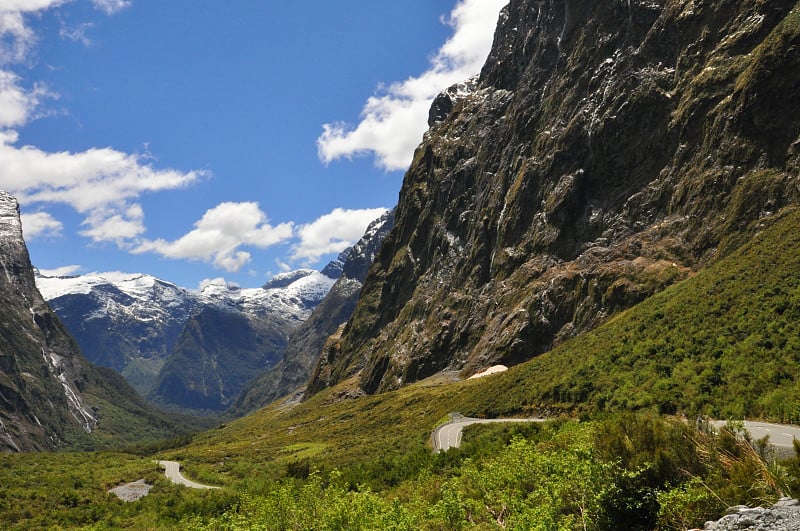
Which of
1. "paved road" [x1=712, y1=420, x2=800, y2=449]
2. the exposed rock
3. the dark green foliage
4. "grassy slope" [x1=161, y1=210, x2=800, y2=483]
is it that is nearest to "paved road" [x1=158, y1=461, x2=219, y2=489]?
"grassy slope" [x1=161, y1=210, x2=800, y2=483]

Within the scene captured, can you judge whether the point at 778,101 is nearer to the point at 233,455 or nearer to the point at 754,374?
the point at 754,374

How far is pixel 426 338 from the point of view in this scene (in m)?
152

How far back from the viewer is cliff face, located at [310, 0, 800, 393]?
85812 millimetres

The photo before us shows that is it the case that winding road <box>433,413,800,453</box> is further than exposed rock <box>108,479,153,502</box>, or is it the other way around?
exposed rock <box>108,479,153,502</box>

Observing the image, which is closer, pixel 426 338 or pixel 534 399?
pixel 534 399

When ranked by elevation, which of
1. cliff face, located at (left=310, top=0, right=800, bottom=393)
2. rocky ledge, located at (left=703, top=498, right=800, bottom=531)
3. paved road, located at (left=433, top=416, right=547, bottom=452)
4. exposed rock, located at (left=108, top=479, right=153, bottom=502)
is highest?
cliff face, located at (left=310, top=0, right=800, bottom=393)

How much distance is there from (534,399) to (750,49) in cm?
7897

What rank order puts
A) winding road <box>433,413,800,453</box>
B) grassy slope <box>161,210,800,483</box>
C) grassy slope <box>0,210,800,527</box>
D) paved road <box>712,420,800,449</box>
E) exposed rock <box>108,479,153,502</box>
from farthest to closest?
exposed rock <box>108,479,153,502</box> → grassy slope <box>0,210,800,527</box> → grassy slope <box>161,210,800,483</box> → paved road <box>712,420,800,449</box> → winding road <box>433,413,800,453</box>

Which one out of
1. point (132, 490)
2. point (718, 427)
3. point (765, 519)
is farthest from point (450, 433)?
point (765, 519)

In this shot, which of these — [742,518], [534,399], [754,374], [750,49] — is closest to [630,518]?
[742,518]

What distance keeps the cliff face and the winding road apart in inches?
1711

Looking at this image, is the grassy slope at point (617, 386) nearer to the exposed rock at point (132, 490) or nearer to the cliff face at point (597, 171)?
the exposed rock at point (132, 490)

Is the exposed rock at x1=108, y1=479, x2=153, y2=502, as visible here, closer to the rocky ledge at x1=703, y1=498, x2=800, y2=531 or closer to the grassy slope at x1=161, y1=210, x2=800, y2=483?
the grassy slope at x1=161, y1=210, x2=800, y2=483

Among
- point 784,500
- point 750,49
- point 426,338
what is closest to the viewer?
point 784,500
